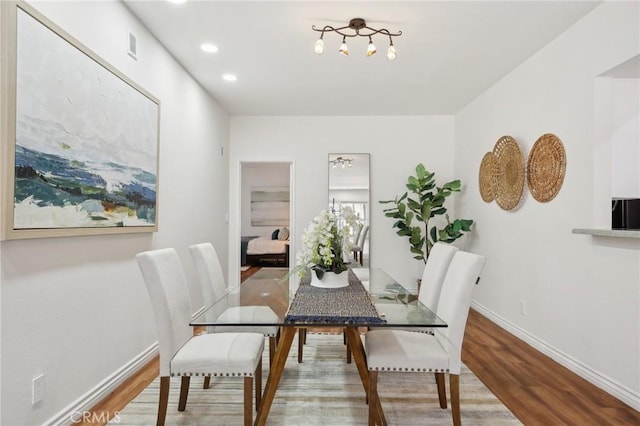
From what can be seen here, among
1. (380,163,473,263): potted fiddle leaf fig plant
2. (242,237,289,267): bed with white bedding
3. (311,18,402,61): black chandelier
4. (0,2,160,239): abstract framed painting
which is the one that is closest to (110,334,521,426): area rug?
(0,2,160,239): abstract framed painting

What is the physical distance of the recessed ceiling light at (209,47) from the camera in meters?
3.12

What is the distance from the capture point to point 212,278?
255 centimetres

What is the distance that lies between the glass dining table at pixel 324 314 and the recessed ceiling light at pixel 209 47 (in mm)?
2127

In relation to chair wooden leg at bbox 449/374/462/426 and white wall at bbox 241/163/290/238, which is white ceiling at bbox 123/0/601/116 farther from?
white wall at bbox 241/163/290/238

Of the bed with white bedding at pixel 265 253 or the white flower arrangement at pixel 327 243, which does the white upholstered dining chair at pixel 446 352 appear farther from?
the bed with white bedding at pixel 265 253

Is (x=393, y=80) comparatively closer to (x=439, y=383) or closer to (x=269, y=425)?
(x=439, y=383)

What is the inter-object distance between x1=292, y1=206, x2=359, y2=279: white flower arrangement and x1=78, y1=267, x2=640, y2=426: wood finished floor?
4.49ft

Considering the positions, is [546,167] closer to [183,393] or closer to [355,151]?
[355,151]

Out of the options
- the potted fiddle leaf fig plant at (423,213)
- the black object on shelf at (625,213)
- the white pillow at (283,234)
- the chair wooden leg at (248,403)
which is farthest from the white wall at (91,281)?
the white pillow at (283,234)

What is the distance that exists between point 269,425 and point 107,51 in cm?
247

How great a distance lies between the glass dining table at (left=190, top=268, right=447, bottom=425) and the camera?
5.35 feet

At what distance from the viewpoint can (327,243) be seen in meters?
2.16

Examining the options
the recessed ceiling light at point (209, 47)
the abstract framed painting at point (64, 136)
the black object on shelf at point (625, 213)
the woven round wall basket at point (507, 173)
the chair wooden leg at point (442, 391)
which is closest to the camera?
the abstract framed painting at point (64, 136)

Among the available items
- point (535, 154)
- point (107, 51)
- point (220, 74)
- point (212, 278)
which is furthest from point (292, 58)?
point (535, 154)
